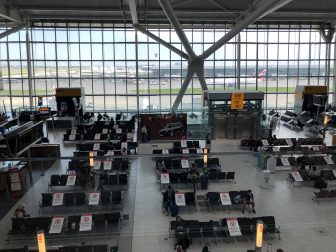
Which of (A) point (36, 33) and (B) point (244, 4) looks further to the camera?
(A) point (36, 33)

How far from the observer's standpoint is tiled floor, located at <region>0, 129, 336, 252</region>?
12.0 metres

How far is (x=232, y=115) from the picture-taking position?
28.9 meters

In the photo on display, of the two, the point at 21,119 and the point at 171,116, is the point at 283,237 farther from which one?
the point at 21,119

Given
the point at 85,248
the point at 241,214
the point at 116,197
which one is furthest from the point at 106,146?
the point at 85,248

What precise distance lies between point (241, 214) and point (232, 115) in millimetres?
15161

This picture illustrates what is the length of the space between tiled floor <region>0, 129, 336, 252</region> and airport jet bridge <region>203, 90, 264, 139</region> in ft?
26.8

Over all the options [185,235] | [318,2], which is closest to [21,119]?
[185,235]

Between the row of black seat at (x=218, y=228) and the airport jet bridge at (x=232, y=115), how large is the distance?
16.4 m

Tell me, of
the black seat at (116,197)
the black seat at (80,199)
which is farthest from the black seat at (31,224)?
the black seat at (116,197)

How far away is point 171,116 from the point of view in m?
27.7

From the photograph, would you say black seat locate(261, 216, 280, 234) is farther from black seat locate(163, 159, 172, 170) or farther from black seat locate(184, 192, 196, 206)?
black seat locate(163, 159, 172, 170)

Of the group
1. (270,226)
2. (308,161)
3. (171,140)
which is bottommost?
(270,226)

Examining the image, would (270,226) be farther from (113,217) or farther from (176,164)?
(176,164)

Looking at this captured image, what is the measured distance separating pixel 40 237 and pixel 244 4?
101 feet
